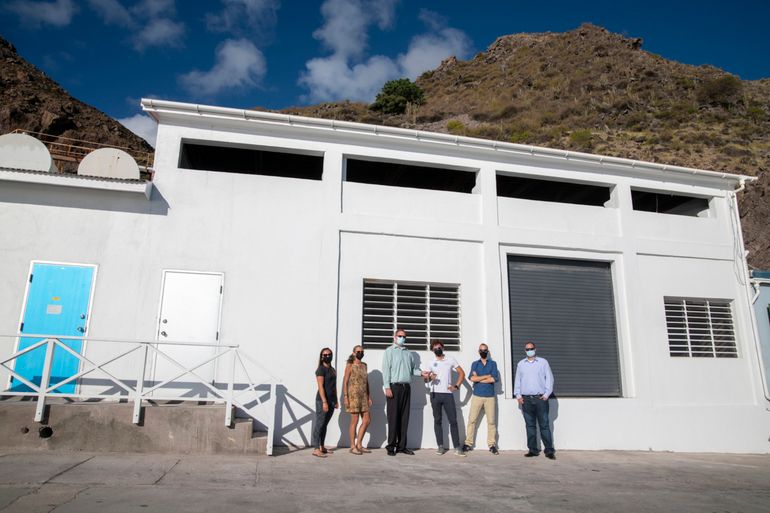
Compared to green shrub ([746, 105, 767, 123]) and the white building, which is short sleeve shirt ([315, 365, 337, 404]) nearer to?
the white building

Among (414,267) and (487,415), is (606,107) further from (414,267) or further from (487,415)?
(487,415)

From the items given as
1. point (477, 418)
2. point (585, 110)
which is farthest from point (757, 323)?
point (585, 110)

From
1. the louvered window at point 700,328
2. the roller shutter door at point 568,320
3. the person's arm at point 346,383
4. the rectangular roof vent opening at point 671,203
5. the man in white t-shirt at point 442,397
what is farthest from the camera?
the rectangular roof vent opening at point 671,203

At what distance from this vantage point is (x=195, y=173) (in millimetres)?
8617

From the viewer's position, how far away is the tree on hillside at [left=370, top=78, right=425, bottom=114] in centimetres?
3969

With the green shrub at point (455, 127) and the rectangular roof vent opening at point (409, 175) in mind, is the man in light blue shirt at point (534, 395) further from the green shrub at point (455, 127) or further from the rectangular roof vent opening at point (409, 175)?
the green shrub at point (455, 127)

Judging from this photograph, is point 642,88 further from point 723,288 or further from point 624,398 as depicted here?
point 624,398

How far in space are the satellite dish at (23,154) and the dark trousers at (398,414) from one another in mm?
6746

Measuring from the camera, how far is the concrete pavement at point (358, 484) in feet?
15.3

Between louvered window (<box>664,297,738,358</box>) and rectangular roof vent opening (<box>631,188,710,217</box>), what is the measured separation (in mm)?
2339

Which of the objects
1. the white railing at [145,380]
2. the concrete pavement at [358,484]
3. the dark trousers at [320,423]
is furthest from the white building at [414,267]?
the concrete pavement at [358,484]

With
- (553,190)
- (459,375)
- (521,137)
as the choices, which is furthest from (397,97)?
(459,375)

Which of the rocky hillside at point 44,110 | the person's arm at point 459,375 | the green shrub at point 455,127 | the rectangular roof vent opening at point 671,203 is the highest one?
the green shrub at point 455,127

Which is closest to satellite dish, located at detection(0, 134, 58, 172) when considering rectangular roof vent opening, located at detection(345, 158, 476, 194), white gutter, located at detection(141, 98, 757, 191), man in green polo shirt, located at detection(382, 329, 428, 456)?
white gutter, located at detection(141, 98, 757, 191)
